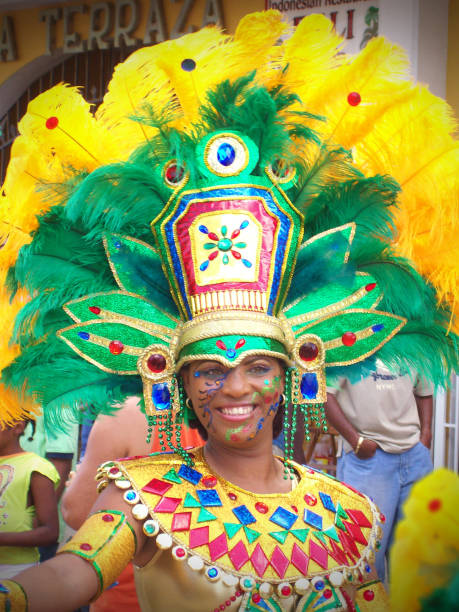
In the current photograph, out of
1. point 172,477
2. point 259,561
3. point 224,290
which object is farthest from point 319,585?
point 224,290

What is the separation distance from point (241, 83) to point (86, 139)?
1.87ft

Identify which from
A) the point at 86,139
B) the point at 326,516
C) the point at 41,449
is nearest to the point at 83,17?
the point at 41,449

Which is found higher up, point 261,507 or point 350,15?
point 350,15

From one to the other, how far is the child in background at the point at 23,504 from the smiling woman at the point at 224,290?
1.39 metres

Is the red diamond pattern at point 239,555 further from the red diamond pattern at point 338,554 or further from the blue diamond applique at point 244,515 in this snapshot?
the red diamond pattern at point 338,554

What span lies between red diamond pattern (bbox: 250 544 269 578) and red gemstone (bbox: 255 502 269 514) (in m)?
0.13

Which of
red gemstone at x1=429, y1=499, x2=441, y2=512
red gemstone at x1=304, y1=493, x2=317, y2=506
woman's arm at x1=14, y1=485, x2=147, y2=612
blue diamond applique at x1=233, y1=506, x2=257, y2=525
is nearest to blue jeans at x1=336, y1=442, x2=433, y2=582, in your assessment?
red gemstone at x1=304, y1=493, x2=317, y2=506

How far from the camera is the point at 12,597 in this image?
154 centimetres

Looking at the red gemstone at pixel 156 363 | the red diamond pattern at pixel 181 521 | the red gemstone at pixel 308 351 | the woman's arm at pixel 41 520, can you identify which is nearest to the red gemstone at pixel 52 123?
the red gemstone at pixel 156 363

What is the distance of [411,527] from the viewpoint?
1.27m

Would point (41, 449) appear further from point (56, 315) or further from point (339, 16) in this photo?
point (339, 16)

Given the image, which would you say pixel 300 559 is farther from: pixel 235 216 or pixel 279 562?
pixel 235 216

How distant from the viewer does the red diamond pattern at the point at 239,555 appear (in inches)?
78.7

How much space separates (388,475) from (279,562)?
95.6 inches
